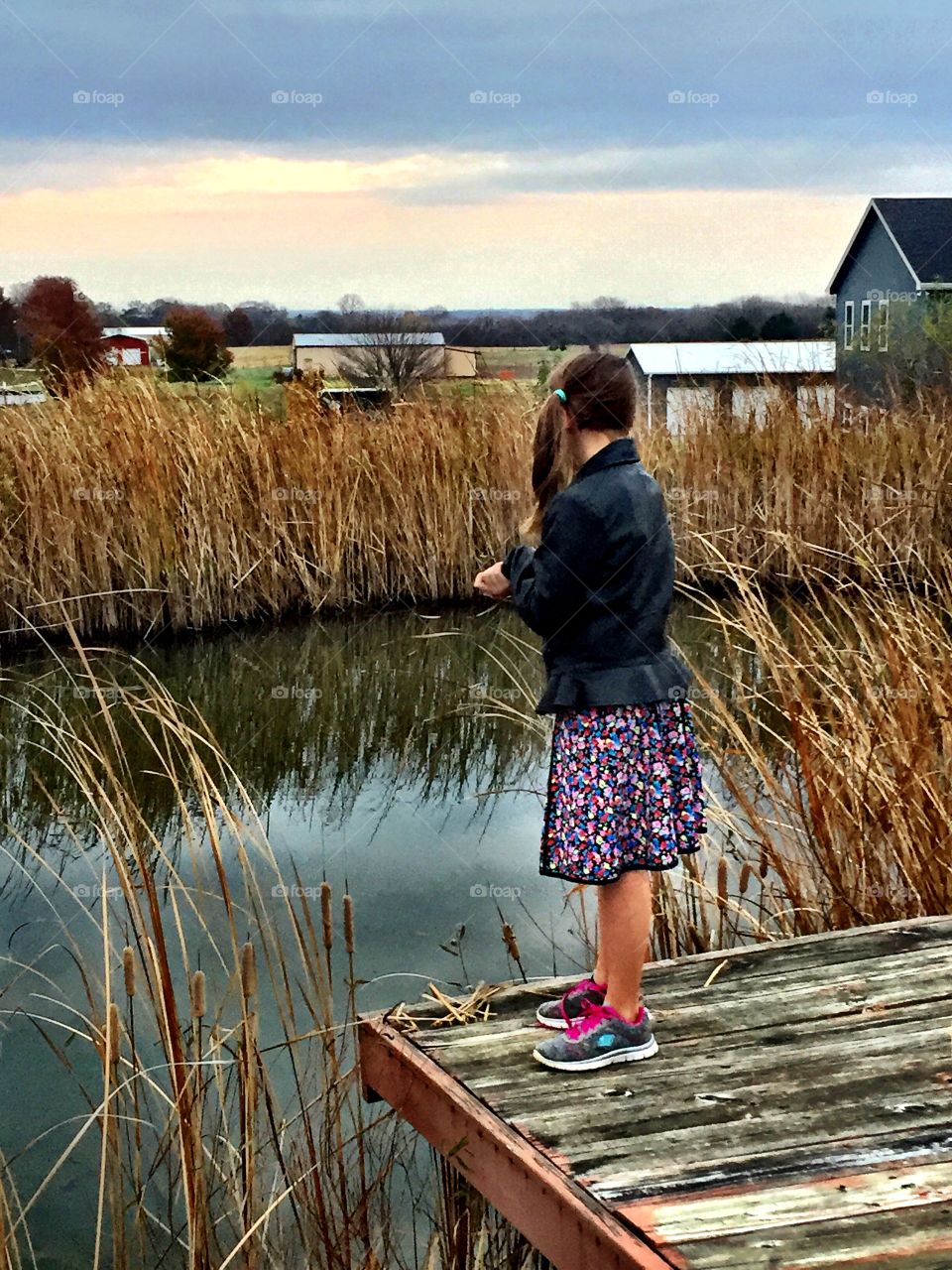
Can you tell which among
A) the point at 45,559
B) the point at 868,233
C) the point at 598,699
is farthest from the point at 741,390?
the point at 868,233

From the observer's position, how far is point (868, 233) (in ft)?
83.0

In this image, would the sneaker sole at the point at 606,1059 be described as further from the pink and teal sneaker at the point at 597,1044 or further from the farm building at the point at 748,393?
the farm building at the point at 748,393

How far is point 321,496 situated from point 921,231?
18241 mm

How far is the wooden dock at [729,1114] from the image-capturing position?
1673 mm

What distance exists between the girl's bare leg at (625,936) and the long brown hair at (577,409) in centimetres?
56

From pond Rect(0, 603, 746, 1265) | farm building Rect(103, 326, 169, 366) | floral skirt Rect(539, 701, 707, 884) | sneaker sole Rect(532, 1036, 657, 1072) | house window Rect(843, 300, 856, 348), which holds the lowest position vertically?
pond Rect(0, 603, 746, 1265)

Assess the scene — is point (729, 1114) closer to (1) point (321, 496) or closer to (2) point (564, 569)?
(2) point (564, 569)

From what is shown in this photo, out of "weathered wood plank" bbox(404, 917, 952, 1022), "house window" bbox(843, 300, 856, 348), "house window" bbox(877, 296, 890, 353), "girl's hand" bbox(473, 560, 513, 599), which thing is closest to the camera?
"girl's hand" bbox(473, 560, 513, 599)

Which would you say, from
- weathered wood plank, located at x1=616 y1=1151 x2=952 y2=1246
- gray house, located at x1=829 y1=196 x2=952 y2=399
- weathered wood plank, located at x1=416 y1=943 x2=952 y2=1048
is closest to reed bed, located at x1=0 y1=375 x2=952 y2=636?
weathered wood plank, located at x1=416 y1=943 x2=952 y2=1048

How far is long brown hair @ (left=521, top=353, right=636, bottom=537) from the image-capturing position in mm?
2166

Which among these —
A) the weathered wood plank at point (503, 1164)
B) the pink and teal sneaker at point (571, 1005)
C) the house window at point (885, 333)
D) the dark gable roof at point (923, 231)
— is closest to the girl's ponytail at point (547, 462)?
the pink and teal sneaker at point (571, 1005)

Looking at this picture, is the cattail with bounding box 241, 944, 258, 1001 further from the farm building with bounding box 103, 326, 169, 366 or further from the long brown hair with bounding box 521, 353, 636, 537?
the farm building with bounding box 103, 326, 169, 366

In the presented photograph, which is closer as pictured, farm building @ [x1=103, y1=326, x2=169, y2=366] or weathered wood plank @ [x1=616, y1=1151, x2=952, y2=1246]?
weathered wood plank @ [x1=616, y1=1151, x2=952, y2=1246]

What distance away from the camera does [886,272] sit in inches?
956
